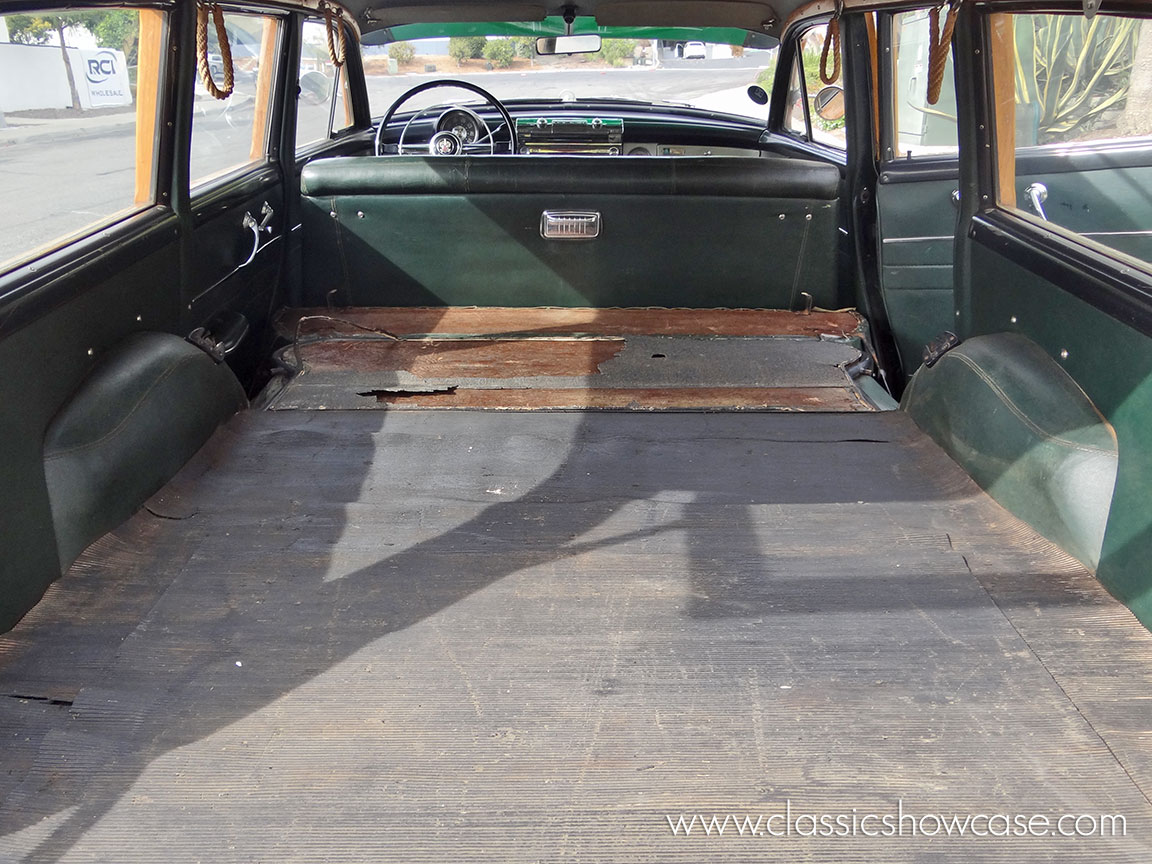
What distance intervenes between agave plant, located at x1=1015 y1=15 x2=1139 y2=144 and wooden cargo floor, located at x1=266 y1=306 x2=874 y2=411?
2.90 ft

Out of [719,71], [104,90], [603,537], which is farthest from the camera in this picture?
[719,71]

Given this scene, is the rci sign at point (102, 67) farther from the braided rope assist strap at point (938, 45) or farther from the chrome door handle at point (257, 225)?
the braided rope assist strap at point (938, 45)

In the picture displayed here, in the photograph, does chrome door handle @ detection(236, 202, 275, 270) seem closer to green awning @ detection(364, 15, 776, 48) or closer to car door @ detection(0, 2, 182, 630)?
car door @ detection(0, 2, 182, 630)

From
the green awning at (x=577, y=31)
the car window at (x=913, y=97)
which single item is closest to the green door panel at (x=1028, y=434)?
the car window at (x=913, y=97)

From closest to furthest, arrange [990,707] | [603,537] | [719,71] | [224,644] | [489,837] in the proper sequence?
[489,837]
[990,707]
[224,644]
[603,537]
[719,71]

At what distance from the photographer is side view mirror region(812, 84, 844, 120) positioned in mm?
3594

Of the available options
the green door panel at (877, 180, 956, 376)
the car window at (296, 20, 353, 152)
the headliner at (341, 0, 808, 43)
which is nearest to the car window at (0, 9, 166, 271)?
the car window at (296, 20, 353, 152)

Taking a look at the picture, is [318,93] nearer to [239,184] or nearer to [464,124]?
[464,124]

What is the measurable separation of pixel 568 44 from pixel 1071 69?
2229mm

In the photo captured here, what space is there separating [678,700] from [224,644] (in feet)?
2.62

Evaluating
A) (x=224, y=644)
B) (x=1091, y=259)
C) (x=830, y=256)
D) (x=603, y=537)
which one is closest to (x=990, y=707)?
(x=603, y=537)

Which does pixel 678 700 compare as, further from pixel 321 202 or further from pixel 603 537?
pixel 321 202

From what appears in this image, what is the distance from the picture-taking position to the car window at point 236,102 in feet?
A: 8.82

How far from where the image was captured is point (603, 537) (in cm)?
202
